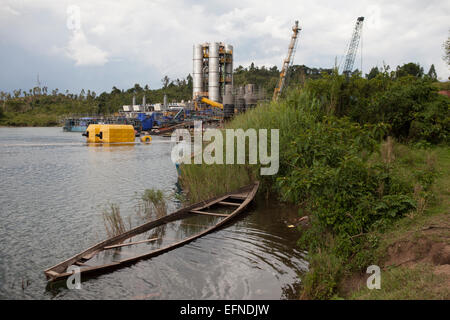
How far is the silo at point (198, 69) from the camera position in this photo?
73188mm

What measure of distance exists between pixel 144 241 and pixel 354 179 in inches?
198

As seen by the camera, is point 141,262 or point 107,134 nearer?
point 141,262

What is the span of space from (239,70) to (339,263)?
329 ft

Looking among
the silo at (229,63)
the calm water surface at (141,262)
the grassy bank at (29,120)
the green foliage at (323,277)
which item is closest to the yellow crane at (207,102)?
the silo at (229,63)

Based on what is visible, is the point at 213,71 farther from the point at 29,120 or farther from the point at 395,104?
the point at 29,120

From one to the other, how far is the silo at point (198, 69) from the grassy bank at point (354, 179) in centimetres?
6148

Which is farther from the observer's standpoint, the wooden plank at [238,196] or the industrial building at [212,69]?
the industrial building at [212,69]

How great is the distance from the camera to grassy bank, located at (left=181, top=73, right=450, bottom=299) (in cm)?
657

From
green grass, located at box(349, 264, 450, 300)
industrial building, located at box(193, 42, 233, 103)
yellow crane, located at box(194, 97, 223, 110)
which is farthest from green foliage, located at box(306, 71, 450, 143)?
industrial building, located at box(193, 42, 233, 103)

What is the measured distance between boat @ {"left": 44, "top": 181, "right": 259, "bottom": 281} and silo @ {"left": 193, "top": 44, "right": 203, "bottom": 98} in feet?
206

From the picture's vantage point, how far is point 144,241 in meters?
8.82

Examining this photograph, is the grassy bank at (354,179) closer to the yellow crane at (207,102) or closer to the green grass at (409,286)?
the green grass at (409,286)

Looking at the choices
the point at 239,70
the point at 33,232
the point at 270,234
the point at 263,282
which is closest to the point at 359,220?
the point at 263,282

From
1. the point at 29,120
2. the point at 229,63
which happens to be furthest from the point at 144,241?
the point at 29,120
